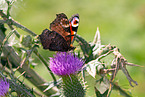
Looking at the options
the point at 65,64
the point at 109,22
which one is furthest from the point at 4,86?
the point at 109,22

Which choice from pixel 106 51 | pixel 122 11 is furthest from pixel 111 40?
pixel 106 51

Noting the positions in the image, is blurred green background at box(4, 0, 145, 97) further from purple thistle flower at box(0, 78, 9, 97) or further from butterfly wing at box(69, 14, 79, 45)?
purple thistle flower at box(0, 78, 9, 97)

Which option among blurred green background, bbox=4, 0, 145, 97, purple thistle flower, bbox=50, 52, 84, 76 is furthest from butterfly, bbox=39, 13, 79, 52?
blurred green background, bbox=4, 0, 145, 97

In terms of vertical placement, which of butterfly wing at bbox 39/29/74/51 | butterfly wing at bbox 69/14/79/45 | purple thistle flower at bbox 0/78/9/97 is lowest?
purple thistle flower at bbox 0/78/9/97

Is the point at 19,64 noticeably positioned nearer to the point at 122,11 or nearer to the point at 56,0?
the point at 122,11

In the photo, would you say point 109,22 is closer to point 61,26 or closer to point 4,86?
point 61,26

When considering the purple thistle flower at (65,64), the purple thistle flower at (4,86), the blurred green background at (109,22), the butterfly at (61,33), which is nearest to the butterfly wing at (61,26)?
the butterfly at (61,33)
